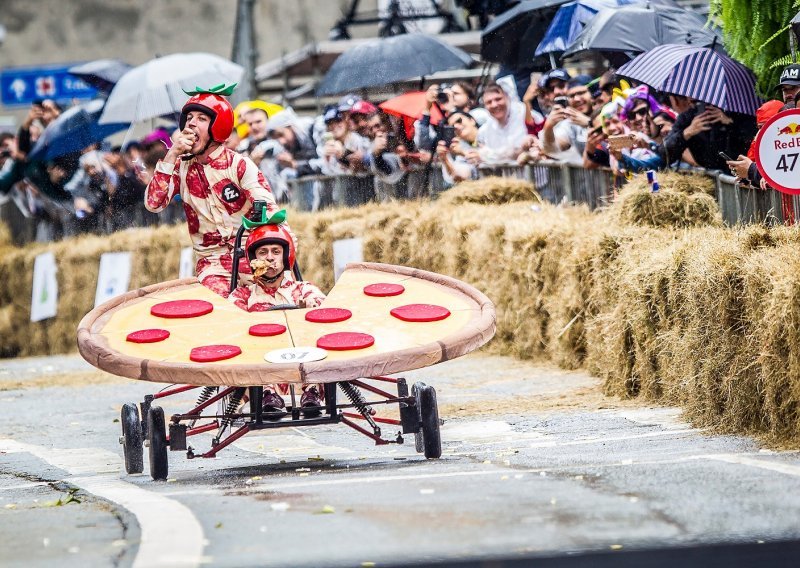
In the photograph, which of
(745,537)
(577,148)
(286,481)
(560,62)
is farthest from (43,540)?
(560,62)

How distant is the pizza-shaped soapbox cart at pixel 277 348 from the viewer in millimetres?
8562

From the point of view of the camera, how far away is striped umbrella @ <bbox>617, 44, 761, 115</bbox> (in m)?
12.1

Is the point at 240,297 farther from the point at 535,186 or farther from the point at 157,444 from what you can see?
the point at 535,186

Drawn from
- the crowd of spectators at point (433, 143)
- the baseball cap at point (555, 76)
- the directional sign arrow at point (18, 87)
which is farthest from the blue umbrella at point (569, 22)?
the directional sign arrow at point (18, 87)

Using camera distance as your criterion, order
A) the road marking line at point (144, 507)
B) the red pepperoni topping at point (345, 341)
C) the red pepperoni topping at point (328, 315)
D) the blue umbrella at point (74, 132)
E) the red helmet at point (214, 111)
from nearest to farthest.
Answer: the road marking line at point (144, 507) < the red pepperoni topping at point (345, 341) < the red pepperoni topping at point (328, 315) < the red helmet at point (214, 111) < the blue umbrella at point (74, 132)

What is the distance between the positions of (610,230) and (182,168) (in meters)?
3.56

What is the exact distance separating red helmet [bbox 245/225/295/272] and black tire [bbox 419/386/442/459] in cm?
137

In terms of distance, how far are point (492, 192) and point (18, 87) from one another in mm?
13197

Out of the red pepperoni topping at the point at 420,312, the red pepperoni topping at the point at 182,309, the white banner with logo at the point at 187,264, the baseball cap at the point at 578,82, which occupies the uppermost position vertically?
the baseball cap at the point at 578,82

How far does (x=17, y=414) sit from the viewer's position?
1384 cm

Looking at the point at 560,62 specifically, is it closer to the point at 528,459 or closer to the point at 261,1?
the point at 528,459

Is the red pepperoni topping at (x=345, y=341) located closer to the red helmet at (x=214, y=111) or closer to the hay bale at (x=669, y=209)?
the red helmet at (x=214, y=111)

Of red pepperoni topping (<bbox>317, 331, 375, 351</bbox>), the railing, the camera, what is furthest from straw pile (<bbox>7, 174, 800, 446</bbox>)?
red pepperoni topping (<bbox>317, 331, 375, 351</bbox>)

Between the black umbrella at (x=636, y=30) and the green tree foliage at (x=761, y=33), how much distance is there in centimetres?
226
